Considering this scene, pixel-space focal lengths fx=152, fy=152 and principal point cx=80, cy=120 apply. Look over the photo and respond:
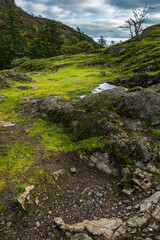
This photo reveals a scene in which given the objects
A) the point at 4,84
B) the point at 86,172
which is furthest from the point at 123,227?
the point at 4,84

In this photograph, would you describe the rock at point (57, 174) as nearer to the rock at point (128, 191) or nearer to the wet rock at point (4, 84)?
the rock at point (128, 191)

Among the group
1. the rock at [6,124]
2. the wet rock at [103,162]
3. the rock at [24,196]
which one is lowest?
the rock at [24,196]

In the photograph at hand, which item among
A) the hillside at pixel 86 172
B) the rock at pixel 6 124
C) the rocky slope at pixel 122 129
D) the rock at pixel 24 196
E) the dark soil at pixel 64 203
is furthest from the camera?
the rock at pixel 6 124

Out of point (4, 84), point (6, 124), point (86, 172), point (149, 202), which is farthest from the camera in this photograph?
point (4, 84)

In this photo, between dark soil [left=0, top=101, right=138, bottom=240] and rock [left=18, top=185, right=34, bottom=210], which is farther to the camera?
rock [left=18, top=185, right=34, bottom=210]

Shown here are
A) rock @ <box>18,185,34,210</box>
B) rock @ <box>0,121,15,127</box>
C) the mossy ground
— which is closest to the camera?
rock @ <box>18,185,34,210</box>

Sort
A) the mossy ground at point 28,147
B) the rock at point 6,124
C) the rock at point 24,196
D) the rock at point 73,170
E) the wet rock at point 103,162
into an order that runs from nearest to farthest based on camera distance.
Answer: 1. the rock at point 24,196
2. the mossy ground at point 28,147
3. the wet rock at point 103,162
4. the rock at point 73,170
5. the rock at point 6,124

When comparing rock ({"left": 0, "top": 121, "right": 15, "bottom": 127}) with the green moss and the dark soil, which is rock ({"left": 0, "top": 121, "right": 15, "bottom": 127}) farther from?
the green moss

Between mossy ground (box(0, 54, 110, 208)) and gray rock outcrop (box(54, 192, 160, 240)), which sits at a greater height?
mossy ground (box(0, 54, 110, 208))

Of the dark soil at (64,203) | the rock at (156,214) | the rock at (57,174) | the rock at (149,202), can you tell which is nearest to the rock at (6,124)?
the dark soil at (64,203)

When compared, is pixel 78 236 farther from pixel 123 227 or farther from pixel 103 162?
pixel 103 162

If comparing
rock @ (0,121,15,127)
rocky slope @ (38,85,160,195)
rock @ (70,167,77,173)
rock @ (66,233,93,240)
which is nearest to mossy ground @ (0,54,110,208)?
rock @ (0,121,15,127)

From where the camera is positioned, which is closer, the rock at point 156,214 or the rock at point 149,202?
the rock at point 156,214

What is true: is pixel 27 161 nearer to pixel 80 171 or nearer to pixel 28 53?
pixel 80 171
